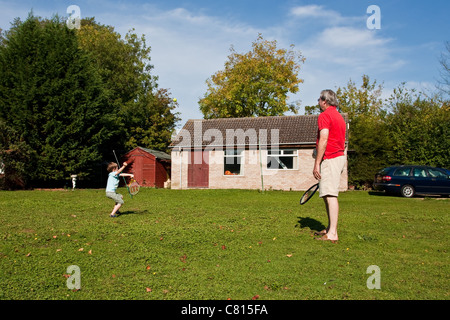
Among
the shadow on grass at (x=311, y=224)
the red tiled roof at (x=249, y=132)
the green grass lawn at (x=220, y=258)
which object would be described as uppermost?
the red tiled roof at (x=249, y=132)

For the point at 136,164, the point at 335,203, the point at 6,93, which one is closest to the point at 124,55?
the point at 136,164

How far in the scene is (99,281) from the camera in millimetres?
4391

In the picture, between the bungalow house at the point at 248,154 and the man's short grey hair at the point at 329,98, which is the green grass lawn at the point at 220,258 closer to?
the man's short grey hair at the point at 329,98

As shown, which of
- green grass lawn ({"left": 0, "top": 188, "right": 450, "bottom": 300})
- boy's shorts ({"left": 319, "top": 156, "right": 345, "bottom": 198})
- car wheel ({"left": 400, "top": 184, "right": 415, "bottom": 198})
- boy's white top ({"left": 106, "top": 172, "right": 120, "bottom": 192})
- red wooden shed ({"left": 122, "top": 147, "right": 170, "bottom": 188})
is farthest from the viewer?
red wooden shed ({"left": 122, "top": 147, "right": 170, "bottom": 188})

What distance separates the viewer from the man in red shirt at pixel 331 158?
6242 millimetres

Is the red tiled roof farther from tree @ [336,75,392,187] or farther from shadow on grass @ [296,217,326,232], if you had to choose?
shadow on grass @ [296,217,326,232]

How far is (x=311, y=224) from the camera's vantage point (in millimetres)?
8117

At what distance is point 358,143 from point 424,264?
846 inches

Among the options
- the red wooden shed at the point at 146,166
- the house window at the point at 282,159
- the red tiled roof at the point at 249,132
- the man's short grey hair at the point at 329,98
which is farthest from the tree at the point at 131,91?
the man's short grey hair at the point at 329,98

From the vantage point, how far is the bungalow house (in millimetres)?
23984

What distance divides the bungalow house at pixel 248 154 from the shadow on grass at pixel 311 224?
48.2 ft

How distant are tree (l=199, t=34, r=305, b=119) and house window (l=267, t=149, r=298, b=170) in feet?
48.5

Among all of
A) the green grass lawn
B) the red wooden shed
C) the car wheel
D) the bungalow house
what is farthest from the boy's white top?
the red wooden shed
